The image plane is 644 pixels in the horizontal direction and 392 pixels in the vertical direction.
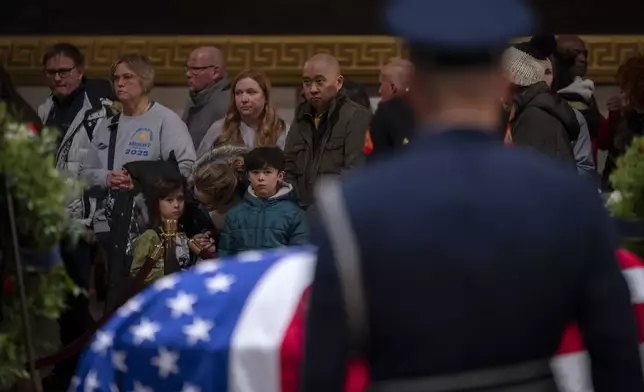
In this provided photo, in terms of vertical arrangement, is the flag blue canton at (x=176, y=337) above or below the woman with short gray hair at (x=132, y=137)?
below

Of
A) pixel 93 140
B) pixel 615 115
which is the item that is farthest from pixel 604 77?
pixel 93 140

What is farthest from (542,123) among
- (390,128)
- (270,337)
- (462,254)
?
(462,254)

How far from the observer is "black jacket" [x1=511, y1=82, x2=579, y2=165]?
676 centimetres

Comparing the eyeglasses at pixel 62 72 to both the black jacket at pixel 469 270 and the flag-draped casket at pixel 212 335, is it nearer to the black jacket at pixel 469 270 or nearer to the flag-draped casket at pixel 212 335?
the flag-draped casket at pixel 212 335

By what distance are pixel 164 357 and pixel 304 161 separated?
131 inches

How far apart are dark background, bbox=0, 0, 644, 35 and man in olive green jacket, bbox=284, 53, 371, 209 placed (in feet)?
9.36

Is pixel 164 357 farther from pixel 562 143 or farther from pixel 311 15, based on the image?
pixel 311 15

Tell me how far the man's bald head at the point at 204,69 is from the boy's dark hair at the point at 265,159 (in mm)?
1572

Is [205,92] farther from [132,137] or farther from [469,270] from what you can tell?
[469,270]

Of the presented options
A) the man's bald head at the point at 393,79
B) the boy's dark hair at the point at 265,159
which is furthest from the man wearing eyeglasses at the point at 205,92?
the boy's dark hair at the point at 265,159

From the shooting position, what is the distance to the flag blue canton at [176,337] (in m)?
4.30

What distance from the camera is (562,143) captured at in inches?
→ 268

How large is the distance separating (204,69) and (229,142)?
104cm

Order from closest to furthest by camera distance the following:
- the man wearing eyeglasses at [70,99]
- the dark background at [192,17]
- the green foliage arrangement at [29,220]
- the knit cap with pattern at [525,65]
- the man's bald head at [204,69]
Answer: the green foliage arrangement at [29,220], the knit cap with pattern at [525,65], the man wearing eyeglasses at [70,99], the man's bald head at [204,69], the dark background at [192,17]
